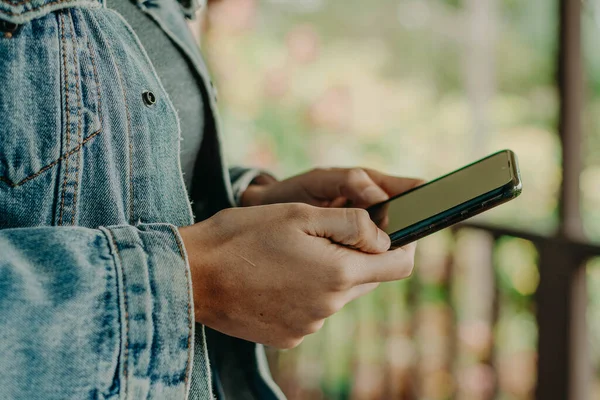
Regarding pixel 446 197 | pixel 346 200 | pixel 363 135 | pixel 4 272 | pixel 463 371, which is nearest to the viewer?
pixel 4 272

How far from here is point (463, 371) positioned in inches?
90.8

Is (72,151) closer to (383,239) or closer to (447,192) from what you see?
(383,239)

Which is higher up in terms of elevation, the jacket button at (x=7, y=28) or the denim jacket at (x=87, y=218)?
the jacket button at (x=7, y=28)

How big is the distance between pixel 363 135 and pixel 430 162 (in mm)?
540

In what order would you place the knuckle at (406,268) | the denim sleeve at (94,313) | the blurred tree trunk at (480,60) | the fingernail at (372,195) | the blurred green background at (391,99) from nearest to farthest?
the denim sleeve at (94,313), the knuckle at (406,268), the fingernail at (372,195), the blurred green background at (391,99), the blurred tree trunk at (480,60)

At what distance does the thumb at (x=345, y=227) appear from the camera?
597mm

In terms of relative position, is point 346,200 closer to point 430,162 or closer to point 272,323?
point 272,323

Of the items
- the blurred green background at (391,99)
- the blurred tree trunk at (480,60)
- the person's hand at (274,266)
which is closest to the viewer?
the person's hand at (274,266)

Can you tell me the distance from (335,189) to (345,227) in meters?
0.32

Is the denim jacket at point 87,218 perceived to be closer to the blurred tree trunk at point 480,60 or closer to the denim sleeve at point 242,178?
the denim sleeve at point 242,178

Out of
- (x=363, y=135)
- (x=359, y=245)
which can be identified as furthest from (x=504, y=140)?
(x=359, y=245)

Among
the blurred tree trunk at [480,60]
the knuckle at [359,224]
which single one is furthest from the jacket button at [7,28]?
the blurred tree trunk at [480,60]

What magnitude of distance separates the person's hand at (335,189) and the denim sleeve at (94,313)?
41 centimetres

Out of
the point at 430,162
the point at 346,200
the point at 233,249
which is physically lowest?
the point at 430,162
